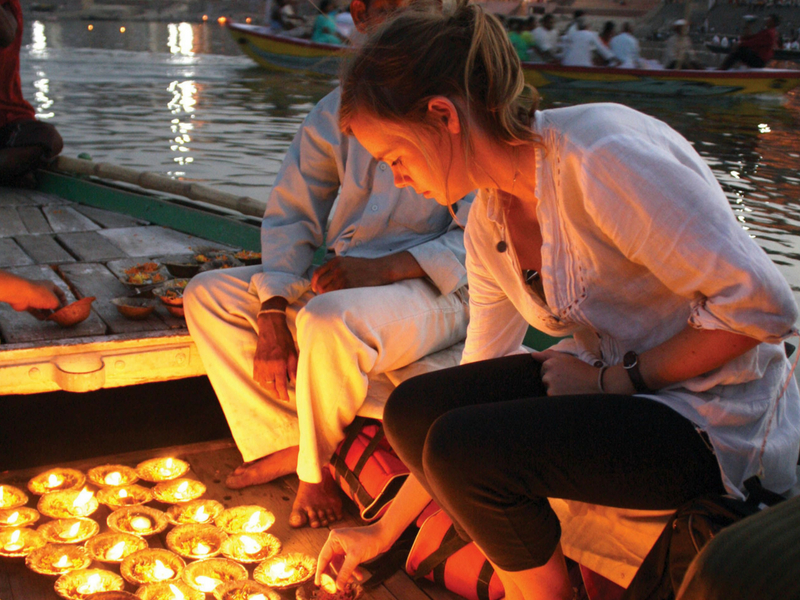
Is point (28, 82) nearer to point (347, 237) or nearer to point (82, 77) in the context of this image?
point (82, 77)

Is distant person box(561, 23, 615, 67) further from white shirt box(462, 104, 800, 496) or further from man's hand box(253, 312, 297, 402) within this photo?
white shirt box(462, 104, 800, 496)

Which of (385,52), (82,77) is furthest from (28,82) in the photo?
(385,52)

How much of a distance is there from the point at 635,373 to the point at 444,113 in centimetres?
50

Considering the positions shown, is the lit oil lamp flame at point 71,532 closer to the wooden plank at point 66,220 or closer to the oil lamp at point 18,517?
the oil lamp at point 18,517

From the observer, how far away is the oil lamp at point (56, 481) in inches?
75.0

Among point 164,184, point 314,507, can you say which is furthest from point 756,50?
point 314,507

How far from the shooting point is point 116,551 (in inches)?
66.4

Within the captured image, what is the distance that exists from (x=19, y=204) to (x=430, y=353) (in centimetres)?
233

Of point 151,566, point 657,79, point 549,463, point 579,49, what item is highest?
point 549,463

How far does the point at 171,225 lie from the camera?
3143 mm

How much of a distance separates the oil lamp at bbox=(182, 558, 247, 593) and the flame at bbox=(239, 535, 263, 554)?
54mm

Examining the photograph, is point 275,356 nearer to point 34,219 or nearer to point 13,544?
point 13,544

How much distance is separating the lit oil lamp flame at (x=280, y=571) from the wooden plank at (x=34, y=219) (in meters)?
1.88

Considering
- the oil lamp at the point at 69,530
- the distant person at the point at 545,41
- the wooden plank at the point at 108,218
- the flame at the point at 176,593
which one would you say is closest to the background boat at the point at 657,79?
the distant person at the point at 545,41
